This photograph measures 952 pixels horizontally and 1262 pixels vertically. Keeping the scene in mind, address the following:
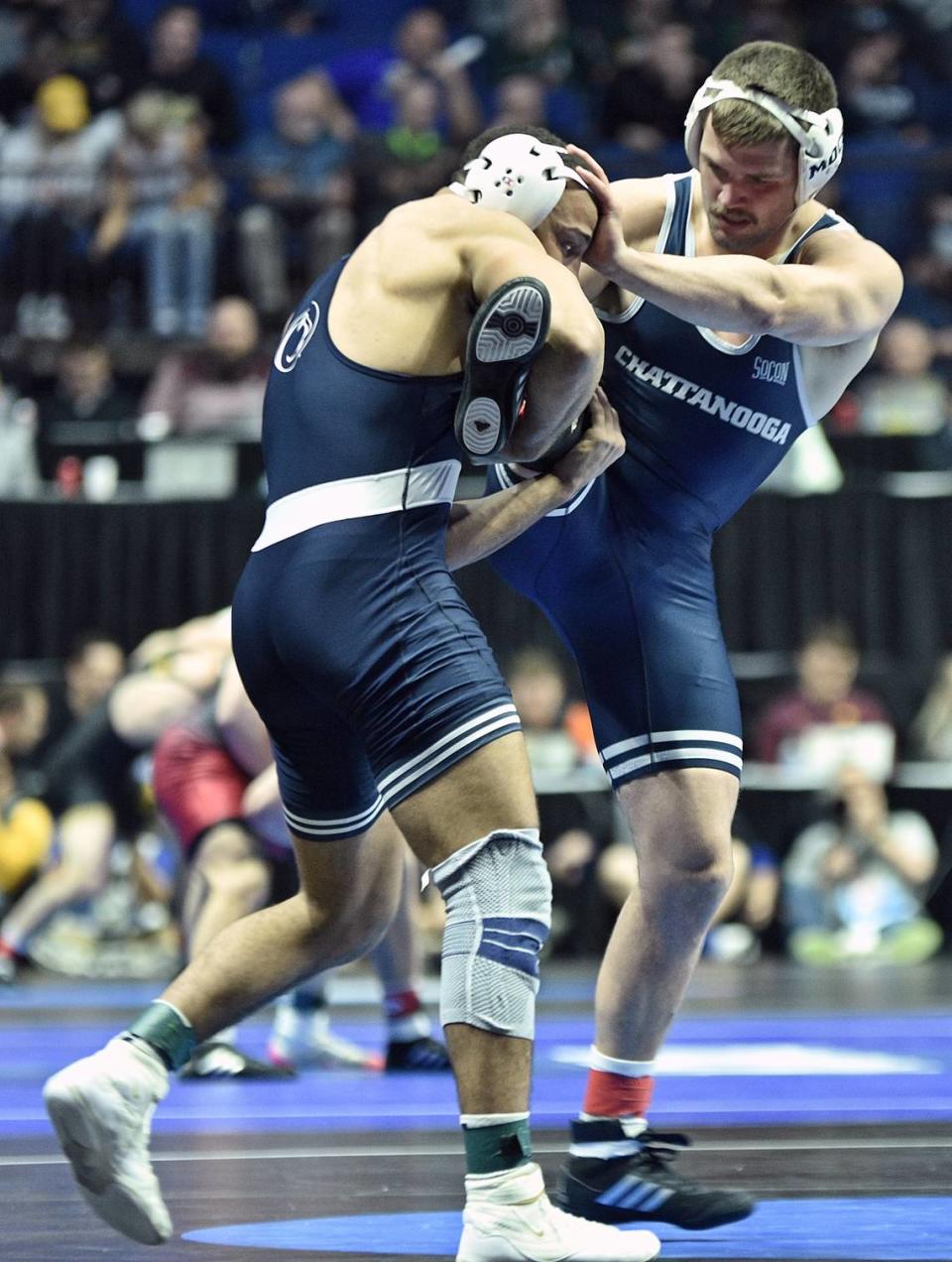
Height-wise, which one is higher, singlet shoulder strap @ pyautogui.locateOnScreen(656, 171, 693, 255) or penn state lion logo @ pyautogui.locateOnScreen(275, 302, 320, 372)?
singlet shoulder strap @ pyautogui.locateOnScreen(656, 171, 693, 255)

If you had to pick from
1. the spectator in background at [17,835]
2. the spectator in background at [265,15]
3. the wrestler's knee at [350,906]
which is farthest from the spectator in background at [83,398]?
the wrestler's knee at [350,906]

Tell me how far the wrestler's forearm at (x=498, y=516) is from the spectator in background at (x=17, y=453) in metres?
6.70

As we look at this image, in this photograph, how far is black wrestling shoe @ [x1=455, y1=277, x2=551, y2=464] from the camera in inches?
110

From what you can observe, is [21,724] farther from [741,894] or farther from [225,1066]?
[225,1066]

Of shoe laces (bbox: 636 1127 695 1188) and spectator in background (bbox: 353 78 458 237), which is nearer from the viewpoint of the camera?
shoe laces (bbox: 636 1127 695 1188)

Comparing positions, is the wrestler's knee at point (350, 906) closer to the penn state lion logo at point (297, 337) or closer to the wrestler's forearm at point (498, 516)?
the wrestler's forearm at point (498, 516)

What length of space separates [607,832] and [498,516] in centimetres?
580

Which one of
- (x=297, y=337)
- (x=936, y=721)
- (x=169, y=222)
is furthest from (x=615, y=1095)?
(x=169, y=222)

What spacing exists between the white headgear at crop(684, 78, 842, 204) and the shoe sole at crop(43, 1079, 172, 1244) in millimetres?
1772

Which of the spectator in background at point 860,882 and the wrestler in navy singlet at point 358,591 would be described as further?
the spectator in background at point 860,882

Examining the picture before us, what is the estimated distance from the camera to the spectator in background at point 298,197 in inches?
438

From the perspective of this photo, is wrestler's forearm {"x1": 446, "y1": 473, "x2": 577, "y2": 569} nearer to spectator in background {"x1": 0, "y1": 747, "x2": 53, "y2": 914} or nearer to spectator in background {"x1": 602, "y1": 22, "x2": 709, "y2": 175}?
spectator in background {"x1": 0, "y1": 747, "x2": 53, "y2": 914}

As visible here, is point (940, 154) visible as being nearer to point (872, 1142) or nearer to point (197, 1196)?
point (872, 1142)

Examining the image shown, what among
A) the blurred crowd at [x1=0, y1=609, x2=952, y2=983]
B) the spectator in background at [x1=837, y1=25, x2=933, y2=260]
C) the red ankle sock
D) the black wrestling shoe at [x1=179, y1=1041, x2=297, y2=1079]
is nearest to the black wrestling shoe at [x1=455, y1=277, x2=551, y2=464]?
the red ankle sock
